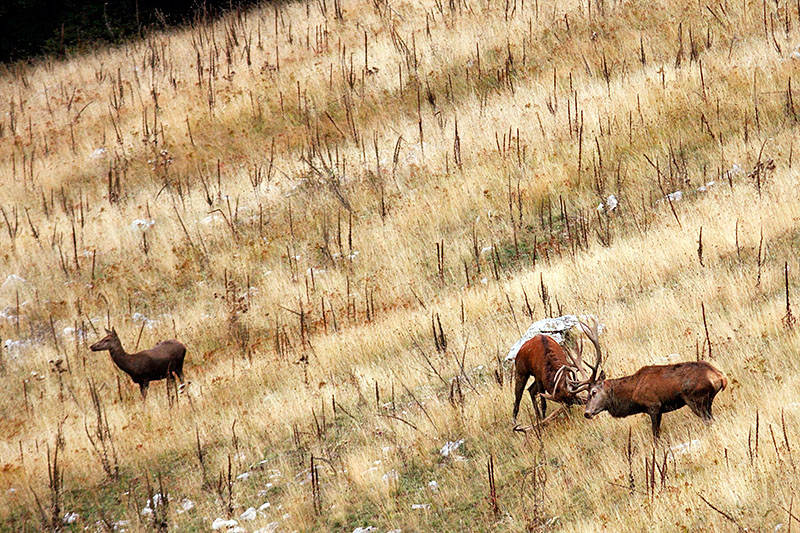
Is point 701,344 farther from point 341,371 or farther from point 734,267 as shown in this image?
point 341,371

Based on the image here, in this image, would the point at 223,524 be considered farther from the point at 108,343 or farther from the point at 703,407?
the point at 703,407

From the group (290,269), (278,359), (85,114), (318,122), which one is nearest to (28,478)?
(278,359)

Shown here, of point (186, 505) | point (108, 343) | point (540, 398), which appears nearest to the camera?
point (540, 398)

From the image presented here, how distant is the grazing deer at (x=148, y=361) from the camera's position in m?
10.7

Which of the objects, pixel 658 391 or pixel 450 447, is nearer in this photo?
pixel 658 391

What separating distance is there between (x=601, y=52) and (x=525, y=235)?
4.72 metres

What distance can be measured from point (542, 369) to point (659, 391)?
1109mm

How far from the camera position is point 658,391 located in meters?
6.36

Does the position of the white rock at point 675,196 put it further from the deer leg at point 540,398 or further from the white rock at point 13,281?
the white rock at point 13,281

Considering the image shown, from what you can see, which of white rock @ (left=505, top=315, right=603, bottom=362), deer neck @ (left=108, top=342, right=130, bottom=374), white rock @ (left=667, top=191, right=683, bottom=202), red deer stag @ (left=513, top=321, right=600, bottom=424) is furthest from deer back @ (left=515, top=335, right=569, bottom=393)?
deer neck @ (left=108, top=342, right=130, bottom=374)

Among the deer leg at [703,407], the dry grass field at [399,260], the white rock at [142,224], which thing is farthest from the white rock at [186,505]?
the white rock at [142,224]

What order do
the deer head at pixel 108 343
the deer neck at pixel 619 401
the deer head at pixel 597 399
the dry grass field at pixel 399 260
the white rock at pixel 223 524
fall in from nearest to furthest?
1. the deer neck at pixel 619 401
2. the deer head at pixel 597 399
3. the dry grass field at pixel 399 260
4. the white rock at pixel 223 524
5. the deer head at pixel 108 343

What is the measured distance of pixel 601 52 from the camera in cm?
1507

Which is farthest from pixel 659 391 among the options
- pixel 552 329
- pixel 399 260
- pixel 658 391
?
pixel 399 260
